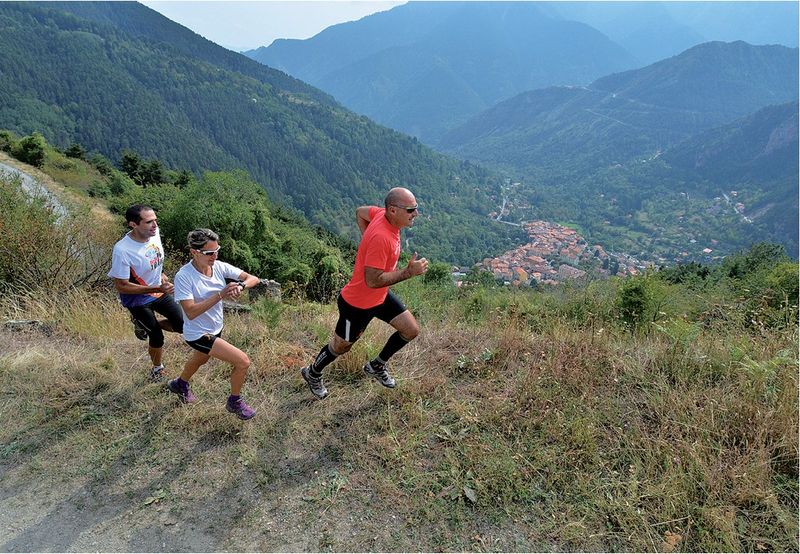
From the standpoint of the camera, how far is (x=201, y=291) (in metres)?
2.84

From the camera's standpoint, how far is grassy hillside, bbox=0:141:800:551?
7.49ft

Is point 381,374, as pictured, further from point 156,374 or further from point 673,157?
point 673,157

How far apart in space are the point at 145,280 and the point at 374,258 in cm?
194

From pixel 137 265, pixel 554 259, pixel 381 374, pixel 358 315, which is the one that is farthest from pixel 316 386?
pixel 554 259

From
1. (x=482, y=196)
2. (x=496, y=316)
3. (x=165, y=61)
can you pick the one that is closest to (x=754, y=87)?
(x=482, y=196)

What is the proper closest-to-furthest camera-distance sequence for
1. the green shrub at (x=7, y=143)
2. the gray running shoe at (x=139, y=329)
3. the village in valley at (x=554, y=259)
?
the gray running shoe at (x=139, y=329), the green shrub at (x=7, y=143), the village in valley at (x=554, y=259)

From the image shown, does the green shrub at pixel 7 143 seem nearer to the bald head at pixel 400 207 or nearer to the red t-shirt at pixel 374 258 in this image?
the red t-shirt at pixel 374 258

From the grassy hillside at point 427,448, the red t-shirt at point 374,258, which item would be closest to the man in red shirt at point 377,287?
the red t-shirt at point 374,258

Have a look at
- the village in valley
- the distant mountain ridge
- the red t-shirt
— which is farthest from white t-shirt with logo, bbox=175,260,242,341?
the distant mountain ridge

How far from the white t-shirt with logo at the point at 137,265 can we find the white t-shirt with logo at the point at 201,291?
0.73 m

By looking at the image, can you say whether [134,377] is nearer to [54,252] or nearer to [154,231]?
[154,231]

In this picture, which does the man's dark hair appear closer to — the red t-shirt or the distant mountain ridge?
the red t-shirt

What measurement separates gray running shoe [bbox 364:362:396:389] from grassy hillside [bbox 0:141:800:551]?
7 cm

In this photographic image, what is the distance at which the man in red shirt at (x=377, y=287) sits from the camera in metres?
2.83
